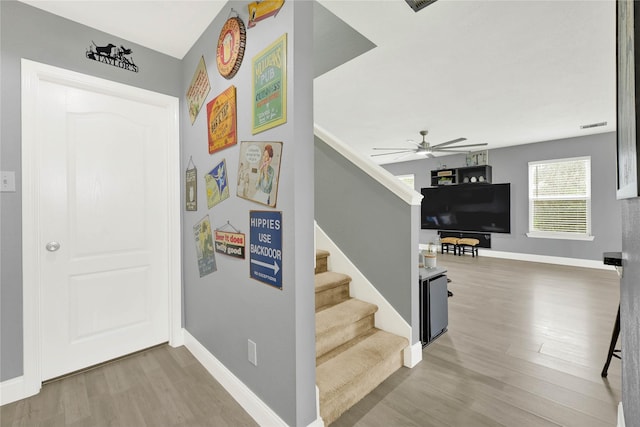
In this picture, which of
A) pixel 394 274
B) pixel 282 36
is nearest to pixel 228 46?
pixel 282 36

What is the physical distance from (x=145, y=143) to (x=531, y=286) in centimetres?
544

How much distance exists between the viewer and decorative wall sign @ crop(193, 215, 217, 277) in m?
2.04

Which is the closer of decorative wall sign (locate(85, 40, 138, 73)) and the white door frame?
the white door frame

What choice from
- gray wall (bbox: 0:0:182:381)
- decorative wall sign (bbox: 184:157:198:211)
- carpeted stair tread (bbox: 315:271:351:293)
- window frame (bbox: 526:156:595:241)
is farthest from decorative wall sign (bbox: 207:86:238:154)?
window frame (bbox: 526:156:595:241)

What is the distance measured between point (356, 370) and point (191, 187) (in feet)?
6.22

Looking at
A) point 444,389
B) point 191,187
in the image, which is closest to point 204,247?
point 191,187

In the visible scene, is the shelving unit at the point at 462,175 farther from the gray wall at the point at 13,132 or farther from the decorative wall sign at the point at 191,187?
the gray wall at the point at 13,132

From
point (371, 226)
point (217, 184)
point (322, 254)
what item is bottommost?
point (322, 254)

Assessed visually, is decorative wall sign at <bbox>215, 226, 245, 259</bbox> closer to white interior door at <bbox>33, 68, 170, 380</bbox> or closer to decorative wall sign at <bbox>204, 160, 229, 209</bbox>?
decorative wall sign at <bbox>204, 160, 229, 209</bbox>

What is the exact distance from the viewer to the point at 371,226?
2369 millimetres

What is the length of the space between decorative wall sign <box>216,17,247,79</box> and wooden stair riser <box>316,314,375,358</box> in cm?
186

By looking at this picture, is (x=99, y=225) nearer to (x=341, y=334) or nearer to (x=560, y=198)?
(x=341, y=334)

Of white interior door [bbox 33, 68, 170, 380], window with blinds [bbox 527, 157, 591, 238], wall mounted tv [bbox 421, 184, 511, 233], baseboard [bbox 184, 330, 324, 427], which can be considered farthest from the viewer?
wall mounted tv [bbox 421, 184, 511, 233]

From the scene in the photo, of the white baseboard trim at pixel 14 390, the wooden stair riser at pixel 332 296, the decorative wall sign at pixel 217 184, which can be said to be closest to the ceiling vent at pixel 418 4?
the decorative wall sign at pixel 217 184
